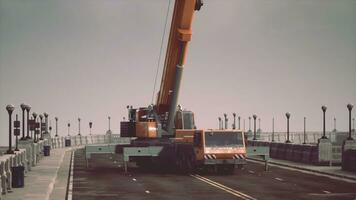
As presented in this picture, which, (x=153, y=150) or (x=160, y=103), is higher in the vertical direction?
(x=160, y=103)

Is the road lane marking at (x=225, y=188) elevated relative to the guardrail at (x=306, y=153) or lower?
lower

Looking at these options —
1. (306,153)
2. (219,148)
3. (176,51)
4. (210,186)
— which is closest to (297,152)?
(306,153)

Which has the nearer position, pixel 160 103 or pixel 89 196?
pixel 89 196

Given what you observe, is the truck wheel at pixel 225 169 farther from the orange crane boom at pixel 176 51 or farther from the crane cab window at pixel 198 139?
the orange crane boom at pixel 176 51

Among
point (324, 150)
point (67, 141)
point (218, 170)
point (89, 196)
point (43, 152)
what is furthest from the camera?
point (67, 141)

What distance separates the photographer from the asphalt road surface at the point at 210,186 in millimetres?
30578

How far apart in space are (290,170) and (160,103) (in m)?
9.25

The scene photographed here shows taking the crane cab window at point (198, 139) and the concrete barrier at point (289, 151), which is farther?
the concrete barrier at point (289, 151)

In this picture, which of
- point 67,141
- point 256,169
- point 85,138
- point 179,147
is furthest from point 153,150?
point 85,138

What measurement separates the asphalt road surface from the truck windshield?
178cm

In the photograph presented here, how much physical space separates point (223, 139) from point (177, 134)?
4.14m

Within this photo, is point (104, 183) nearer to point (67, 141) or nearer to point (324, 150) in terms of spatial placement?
point (324, 150)

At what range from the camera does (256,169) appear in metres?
48.6

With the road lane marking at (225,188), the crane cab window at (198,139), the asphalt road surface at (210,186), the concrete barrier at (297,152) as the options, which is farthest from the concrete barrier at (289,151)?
the road lane marking at (225,188)
